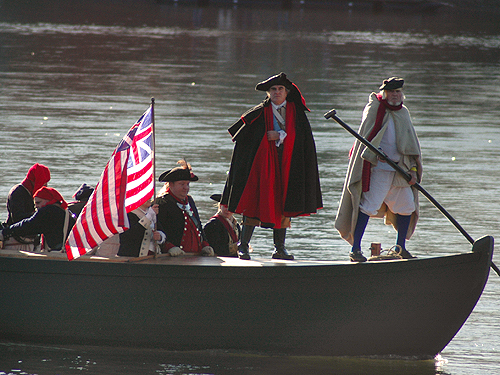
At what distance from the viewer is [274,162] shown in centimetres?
798

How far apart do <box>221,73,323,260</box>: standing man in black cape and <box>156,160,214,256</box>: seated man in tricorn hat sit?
1.28ft

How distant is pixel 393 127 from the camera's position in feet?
26.3

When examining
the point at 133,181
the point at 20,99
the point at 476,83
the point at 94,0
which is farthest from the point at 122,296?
the point at 94,0

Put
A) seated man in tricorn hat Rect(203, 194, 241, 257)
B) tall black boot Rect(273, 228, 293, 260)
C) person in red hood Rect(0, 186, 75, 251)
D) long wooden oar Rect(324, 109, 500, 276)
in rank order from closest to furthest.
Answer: long wooden oar Rect(324, 109, 500, 276)
person in red hood Rect(0, 186, 75, 251)
tall black boot Rect(273, 228, 293, 260)
seated man in tricorn hat Rect(203, 194, 241, 257)

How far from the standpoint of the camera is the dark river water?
26.0 feet

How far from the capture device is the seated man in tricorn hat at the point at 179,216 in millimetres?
7953

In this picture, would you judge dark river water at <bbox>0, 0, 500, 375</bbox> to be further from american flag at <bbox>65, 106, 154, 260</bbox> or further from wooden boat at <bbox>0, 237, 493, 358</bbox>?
american flag at <bbox>65, 106, 154, 260</bbox>

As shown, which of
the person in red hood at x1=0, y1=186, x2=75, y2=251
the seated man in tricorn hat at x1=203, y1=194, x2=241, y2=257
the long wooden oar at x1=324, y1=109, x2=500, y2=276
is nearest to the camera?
the long wooden oar at x1=324, y1=109, x2=500, y2=276

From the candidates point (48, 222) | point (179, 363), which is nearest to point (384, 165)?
point (179, 363)

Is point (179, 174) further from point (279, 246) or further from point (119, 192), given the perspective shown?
point (279, 246)

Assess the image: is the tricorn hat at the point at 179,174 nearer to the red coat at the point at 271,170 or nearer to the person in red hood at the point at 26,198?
the red coat at the point at 271,170

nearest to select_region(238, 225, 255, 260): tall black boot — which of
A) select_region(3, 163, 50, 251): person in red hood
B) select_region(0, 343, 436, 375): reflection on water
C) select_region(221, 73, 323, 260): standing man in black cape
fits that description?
select_region(221, 73, 323, 260): standing man in black cape

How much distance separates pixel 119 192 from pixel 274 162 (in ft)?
4.68

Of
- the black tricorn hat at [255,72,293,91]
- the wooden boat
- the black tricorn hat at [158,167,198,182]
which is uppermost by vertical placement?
the black tricorn hat at [255,72,293,91]
